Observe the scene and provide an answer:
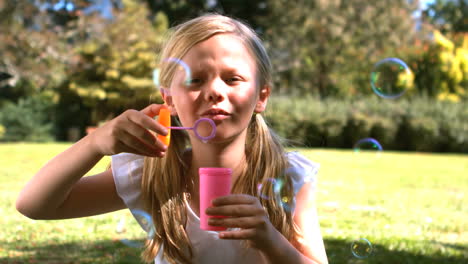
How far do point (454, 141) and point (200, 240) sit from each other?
17395 mm

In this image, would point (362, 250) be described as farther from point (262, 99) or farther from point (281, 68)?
point (281, 68)

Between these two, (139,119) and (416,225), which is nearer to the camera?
(139,119)

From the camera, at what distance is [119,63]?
17.5 m

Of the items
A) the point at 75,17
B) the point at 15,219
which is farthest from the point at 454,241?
the point at 75,17

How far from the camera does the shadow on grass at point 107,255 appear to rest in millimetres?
3127

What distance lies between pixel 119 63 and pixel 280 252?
1660cm

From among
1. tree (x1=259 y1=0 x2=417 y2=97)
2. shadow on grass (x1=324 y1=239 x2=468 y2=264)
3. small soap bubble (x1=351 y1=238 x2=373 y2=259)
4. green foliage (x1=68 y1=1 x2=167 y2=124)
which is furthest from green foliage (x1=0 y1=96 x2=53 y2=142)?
small soap bubble (x1=351 y1=238 x2=373 y2=259)

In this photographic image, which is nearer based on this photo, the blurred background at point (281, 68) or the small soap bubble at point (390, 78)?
the small soap bubble at point (390, 78)

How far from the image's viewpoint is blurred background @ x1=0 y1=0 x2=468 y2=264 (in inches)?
146

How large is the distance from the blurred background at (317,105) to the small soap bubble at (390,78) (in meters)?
0.01

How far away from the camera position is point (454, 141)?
17547mm

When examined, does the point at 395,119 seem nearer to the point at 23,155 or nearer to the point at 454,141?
the point at 454,141

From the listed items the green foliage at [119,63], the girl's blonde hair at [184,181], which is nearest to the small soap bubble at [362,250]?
the girl's blonde hair at [184,181]

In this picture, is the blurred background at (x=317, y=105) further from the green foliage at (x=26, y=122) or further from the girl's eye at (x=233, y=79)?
the girl's eye at (x=233, y=79)
